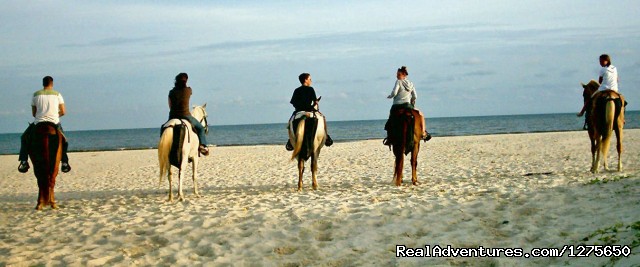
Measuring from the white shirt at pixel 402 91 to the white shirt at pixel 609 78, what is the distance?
3.85 m

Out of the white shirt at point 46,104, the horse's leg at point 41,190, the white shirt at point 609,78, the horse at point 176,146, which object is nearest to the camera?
the white shirt at point 46,104

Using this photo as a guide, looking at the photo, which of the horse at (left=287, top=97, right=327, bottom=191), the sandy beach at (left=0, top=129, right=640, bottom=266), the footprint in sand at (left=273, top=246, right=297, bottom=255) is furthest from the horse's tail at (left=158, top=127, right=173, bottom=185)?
Answer: the footprint in sand at (left=273, top=246, right=297, bottom=255)

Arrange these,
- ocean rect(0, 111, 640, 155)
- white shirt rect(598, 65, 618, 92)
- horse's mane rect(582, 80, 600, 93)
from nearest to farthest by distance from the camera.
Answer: white shirt rect(598, 65, 618, 92) → horse's mane rect(582, 80, 600, 93) → ocean rect(0, 111, 640, 155)

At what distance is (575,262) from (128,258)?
4768 mm

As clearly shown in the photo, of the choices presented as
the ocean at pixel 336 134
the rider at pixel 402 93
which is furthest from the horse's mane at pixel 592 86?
the ocean at pixel 336 134

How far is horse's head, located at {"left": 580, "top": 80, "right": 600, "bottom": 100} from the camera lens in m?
12.6

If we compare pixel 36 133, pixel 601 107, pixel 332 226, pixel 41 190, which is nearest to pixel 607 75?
pixel 601 107

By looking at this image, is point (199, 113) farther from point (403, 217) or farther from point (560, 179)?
point (560, 179)

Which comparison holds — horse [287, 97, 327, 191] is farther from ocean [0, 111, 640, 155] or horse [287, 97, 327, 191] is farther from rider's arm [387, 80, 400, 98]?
ocean [0, 111, 640, 155]

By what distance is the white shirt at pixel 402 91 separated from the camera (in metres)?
11.6

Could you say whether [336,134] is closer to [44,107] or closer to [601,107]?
[601,107]

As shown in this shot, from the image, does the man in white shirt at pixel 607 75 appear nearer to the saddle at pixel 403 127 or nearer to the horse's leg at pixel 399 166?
the saddle at pixel 403 127

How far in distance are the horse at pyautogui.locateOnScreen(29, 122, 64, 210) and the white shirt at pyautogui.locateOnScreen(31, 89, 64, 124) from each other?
0.37 feet

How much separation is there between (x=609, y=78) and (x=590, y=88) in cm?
100
